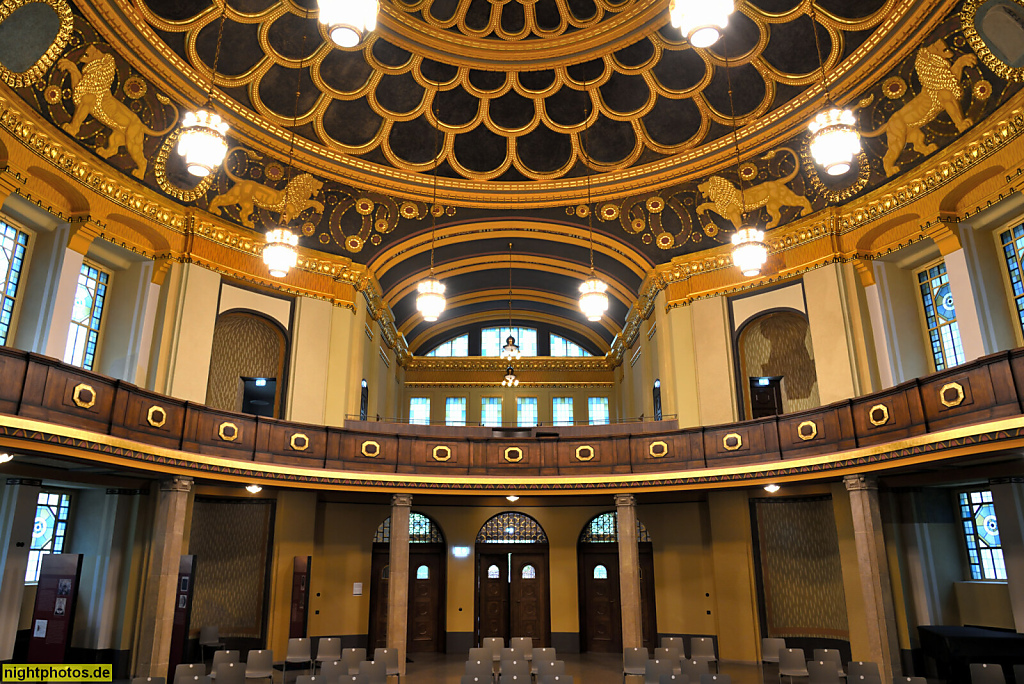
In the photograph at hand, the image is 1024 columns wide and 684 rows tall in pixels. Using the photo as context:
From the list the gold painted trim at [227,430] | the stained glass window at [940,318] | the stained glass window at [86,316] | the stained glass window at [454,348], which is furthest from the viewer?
the stained glass window at [454,348]

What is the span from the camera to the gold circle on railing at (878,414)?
40.5 feet

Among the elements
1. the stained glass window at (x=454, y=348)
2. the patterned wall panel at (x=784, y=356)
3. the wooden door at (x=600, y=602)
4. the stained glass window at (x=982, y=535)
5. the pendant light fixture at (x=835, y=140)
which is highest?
the stained glass window at (x=454, y=348)

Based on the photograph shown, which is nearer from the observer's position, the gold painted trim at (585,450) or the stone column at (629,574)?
the stone column at (629,574)

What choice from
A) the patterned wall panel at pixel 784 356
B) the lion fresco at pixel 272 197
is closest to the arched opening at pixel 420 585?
the lion fresco at pixel 272 197

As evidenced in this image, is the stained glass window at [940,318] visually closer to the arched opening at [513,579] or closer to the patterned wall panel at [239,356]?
the arched opening at [513,579]

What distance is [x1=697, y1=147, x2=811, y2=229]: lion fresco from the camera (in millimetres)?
16500

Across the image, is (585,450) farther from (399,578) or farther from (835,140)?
(835,140)

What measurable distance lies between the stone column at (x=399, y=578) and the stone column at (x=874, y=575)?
894 centimetres

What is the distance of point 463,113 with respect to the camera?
57.5 feet

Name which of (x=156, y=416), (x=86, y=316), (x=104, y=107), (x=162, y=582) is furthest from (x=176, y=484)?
(x=104, y=107)

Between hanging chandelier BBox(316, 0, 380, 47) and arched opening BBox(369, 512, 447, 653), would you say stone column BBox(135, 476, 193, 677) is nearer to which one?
arched opening BBox(369, 512, 447, 653)

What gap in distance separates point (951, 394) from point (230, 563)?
49.4ft

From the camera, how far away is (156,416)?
1244 cm

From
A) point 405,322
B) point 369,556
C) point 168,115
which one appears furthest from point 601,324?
point 168,115
